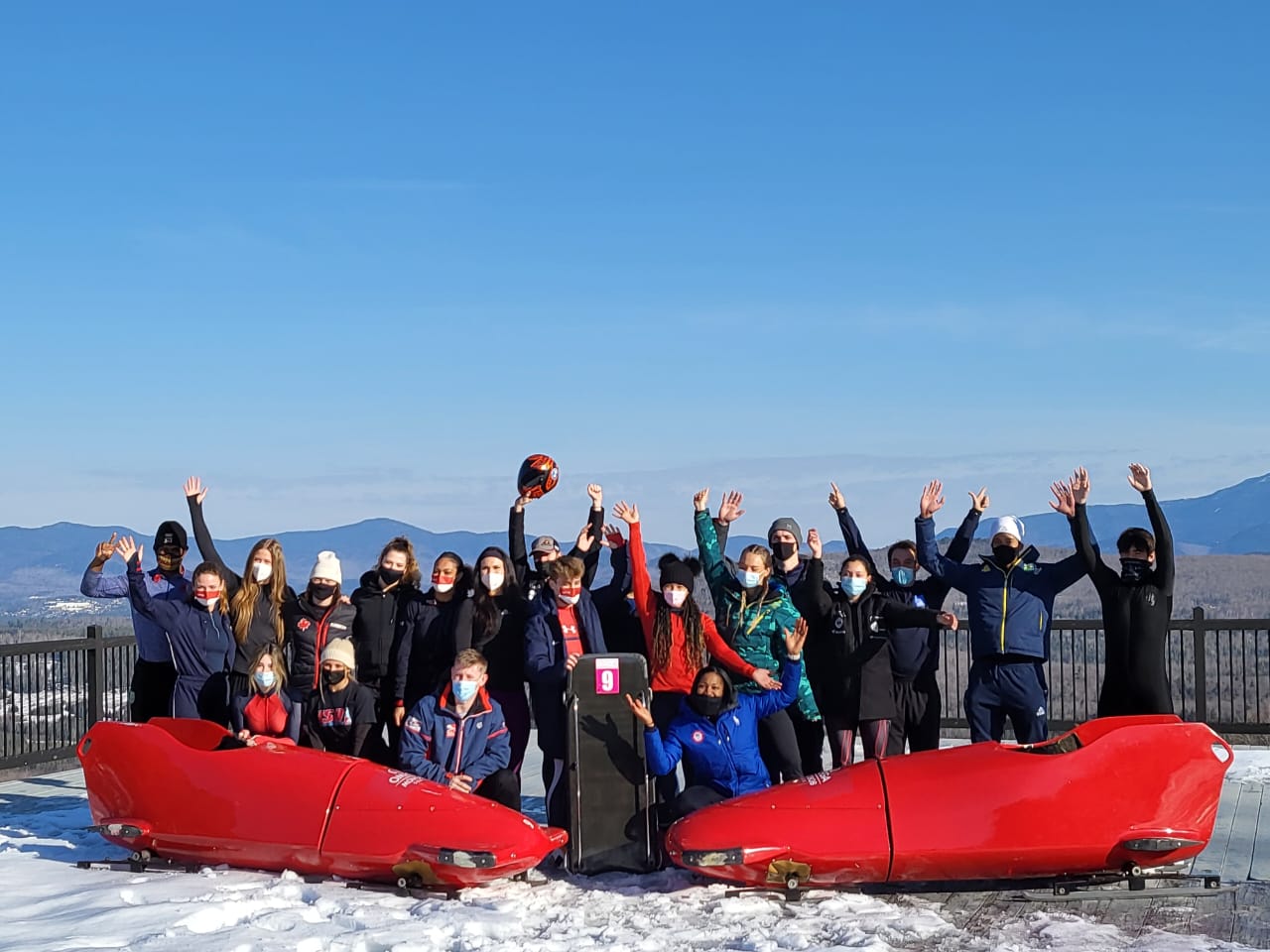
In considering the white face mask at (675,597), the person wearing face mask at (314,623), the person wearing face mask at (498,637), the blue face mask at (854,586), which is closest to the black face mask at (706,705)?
the white face mask at (675,597)

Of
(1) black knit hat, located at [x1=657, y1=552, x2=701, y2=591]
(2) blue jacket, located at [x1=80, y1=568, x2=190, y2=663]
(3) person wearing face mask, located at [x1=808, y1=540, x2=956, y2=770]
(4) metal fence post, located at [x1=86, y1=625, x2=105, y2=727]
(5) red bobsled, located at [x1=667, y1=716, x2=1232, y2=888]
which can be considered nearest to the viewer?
(5) red bobsled, located at [x1=667, y1=716, x2=1232, y2=888]

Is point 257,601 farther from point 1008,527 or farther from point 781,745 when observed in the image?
point 1008,527

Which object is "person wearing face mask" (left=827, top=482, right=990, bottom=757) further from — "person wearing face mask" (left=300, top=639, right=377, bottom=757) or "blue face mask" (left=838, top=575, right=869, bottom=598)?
"person wearing face mask" (left=300, top=639, right=377, bottom=757)

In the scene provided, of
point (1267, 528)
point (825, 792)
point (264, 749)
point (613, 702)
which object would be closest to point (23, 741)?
point (264, 749)

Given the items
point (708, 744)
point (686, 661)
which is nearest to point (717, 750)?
point (708, 744)

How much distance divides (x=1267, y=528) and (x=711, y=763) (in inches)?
6966

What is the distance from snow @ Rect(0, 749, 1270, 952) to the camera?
5.99m

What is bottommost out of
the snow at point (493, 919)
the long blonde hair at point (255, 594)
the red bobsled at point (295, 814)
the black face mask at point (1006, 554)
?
the snow at point (493, 919)

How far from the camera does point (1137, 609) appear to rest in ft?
26.1

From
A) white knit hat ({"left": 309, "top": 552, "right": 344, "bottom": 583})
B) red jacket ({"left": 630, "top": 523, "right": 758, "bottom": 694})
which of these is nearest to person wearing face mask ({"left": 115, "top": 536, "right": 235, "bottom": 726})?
white knit hat ({"left": 309, "top": 552, "right": 344, "bottom": 583})

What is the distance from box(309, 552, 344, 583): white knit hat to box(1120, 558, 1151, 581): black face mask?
4.56 metres

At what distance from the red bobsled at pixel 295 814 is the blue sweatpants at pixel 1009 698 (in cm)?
246

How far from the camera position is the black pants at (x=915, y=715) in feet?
28.0

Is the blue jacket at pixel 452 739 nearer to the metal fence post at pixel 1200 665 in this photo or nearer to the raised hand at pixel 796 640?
the raised hand at pixel 796 640
